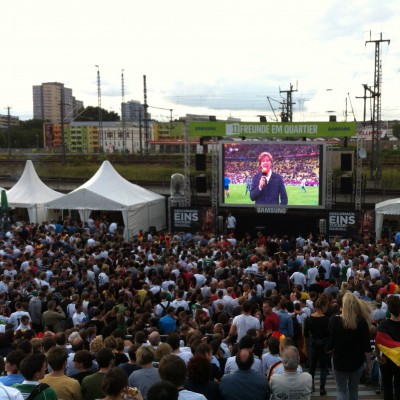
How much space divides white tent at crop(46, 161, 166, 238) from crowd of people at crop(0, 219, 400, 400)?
11.2 ft

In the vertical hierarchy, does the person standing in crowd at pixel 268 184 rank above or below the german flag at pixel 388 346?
above

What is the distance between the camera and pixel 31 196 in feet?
71.8

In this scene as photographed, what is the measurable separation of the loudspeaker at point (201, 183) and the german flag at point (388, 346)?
17314 millimetres

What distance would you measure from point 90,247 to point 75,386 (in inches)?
395

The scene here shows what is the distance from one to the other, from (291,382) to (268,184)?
55.5 feet

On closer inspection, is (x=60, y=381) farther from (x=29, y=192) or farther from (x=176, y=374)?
(x=29, y=192)

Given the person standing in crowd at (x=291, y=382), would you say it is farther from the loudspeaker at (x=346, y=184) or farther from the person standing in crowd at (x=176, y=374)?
the loudspeaker at (x=346, y=184)

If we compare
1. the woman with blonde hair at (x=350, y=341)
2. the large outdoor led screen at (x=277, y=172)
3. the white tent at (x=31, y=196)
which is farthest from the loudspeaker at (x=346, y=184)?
the woman with blonde hair at (x=350, y=341)

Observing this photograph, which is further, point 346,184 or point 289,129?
point 346,184

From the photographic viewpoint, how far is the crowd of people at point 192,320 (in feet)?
13.5

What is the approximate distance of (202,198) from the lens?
2423 cm

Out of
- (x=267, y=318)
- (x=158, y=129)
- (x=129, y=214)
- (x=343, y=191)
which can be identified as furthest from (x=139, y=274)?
(x=158, y=129)

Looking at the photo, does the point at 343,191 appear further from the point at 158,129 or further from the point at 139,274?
the point at 158,129

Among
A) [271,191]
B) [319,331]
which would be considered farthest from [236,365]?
[271,191]
